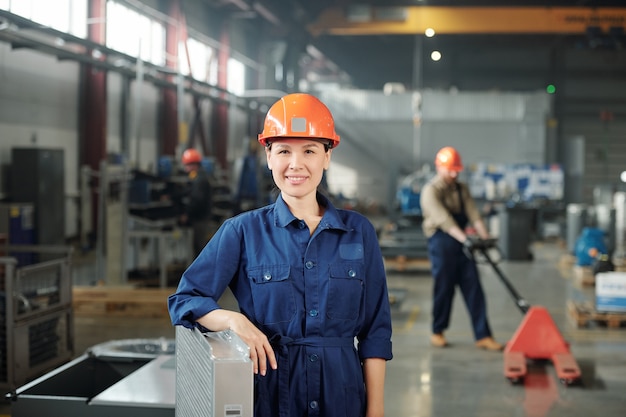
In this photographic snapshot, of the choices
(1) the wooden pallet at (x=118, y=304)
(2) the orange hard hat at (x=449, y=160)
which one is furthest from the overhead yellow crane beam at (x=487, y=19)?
(2) the orange hard hat at (x=449, y=160)

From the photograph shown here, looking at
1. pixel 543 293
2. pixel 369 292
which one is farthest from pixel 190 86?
pixel 369 292

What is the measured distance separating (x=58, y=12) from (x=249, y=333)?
491 inches

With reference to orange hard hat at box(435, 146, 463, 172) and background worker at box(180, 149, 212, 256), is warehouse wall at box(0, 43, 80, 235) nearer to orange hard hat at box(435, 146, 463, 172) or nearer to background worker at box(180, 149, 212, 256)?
background worker at box(180, 149, 212, 256)

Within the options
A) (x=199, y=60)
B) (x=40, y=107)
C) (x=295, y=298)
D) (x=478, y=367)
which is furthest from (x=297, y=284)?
(x=199, y=60)

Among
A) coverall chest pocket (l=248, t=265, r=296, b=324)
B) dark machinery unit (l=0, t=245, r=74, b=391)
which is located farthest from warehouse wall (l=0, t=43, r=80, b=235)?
coverall chest pocket (l=248, t=265, r=296, b=324)

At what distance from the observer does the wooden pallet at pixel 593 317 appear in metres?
8.12

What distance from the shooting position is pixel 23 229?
37.0 feet

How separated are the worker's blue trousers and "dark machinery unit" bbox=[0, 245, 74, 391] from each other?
9.91 feet

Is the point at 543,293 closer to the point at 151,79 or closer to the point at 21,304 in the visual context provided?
the point at 21,304

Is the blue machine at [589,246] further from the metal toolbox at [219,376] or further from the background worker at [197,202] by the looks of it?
the metal toolbox at [219,376]

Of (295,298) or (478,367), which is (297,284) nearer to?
(295,298)

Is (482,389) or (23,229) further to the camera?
(23,229)

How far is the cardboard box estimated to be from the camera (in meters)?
8.13

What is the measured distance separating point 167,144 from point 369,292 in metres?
16.7
